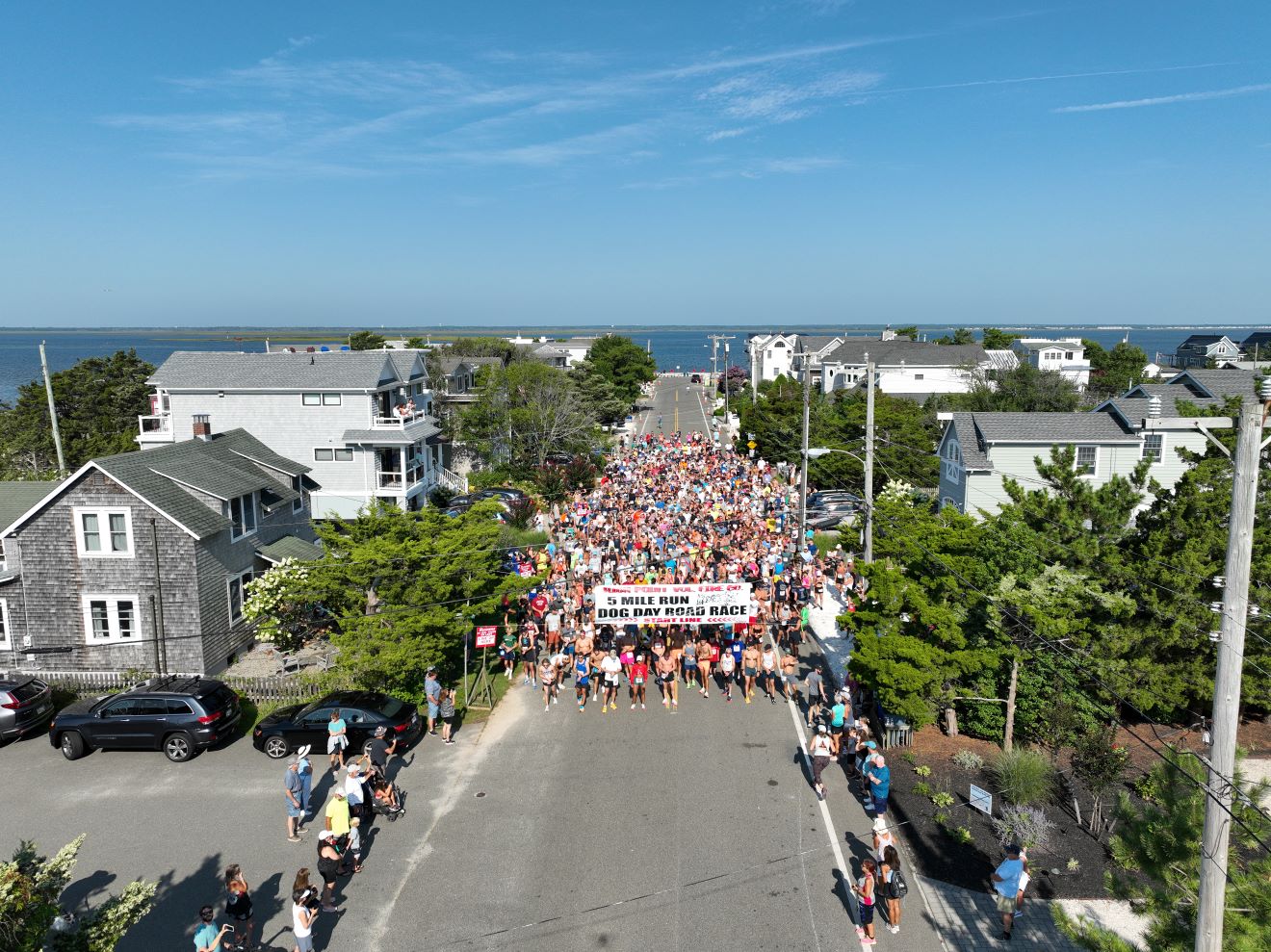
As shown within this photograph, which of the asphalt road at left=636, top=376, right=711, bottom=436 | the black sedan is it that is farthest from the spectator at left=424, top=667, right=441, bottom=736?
the asphalt road at left=636, top=376, right=711, bottom=436

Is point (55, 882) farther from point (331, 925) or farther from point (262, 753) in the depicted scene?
point (262, 753)

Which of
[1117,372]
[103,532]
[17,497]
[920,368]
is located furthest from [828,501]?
[1117,372]

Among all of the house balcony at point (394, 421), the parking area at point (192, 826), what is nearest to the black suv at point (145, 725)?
the parking area at point (192, 826)

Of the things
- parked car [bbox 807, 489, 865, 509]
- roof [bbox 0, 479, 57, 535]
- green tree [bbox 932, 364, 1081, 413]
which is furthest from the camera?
green tree [bbox 932, 364, 1081, 413]

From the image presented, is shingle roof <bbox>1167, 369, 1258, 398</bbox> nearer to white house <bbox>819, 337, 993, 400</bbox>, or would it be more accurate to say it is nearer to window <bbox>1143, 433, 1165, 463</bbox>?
window <bbox>1143, 433, 1165, 463</bbox>

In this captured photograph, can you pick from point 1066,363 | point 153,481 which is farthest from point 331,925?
point 1066,363
